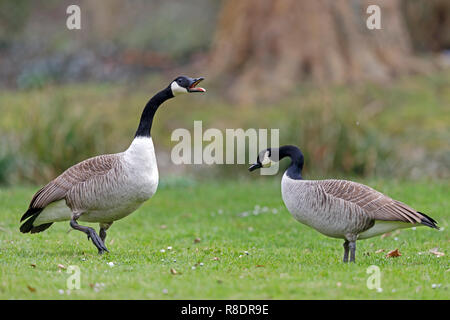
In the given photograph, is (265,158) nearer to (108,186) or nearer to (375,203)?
(375,203)

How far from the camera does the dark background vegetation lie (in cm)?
1741

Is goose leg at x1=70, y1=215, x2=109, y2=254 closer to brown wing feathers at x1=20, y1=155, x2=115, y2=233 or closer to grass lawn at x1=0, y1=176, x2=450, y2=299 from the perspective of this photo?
grass lawn at x1=0, y1=176, x2=450, y2=299

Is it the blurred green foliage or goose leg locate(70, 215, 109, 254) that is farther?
the blurred green foliage

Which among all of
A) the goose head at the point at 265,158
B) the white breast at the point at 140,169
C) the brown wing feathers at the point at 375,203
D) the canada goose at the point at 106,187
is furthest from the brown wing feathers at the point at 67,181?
the brown wing feathers at the point at 375,203

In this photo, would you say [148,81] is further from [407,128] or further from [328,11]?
[407,128]

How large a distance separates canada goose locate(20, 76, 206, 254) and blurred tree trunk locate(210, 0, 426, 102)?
18.6 m

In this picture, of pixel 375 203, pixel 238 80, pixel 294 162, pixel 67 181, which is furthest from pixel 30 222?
pixel 238 80

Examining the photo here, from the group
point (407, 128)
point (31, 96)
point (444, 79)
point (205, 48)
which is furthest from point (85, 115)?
point (205, 48)

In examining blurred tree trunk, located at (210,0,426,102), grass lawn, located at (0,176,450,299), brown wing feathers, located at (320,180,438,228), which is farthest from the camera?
blurred tree trunk, located at (210,0,426,102)

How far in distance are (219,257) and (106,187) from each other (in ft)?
5.70

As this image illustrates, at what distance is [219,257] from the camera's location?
8609mm

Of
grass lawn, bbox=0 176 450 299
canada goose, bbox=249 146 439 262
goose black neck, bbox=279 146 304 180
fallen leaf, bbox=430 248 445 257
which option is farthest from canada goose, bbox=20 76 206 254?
→ fallen leaf, bbox=430 248 445 257

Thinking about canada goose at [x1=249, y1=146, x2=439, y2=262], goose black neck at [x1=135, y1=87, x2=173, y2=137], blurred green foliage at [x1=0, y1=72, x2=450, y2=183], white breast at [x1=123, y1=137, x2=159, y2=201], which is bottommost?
blurred green foliage at [x1=0, y1=72, x2=450, y2=183]
